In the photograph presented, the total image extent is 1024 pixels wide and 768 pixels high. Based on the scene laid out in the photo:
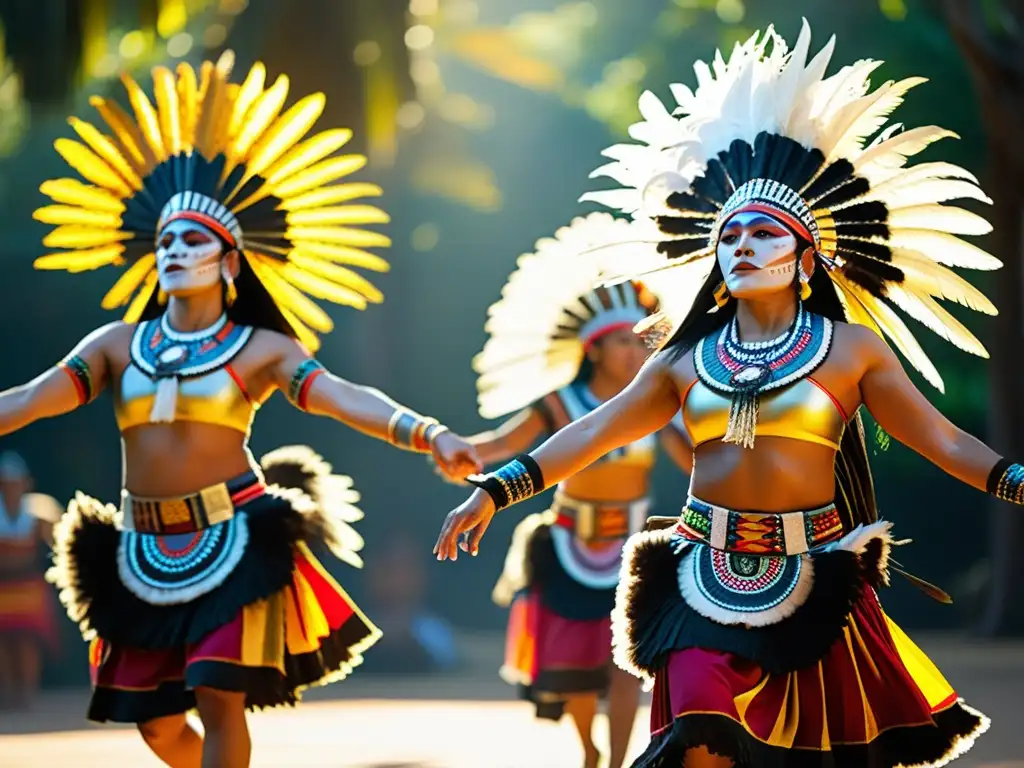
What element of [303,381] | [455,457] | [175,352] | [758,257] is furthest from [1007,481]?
[175,352]

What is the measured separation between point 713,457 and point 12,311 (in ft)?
47.1

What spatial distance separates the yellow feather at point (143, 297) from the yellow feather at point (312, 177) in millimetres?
581

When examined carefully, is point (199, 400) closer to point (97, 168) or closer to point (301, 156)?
point (301, 156)

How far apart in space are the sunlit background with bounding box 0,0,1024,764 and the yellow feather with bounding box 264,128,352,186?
821cm

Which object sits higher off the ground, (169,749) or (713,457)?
(713,457)

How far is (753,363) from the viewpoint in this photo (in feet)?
17.2

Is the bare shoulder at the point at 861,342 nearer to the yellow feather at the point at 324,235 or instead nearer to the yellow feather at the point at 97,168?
the yellow feather at the point at 324,235

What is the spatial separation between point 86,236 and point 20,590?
22.5 feet

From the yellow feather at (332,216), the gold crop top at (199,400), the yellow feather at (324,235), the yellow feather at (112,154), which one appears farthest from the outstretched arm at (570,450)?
the yellow feather at (112,154)

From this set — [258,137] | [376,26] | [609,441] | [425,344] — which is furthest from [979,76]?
[609,441]

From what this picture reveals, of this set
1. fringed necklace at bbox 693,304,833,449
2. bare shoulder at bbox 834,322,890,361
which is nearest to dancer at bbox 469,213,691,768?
fringed necklace at bbox 693,304,833,449

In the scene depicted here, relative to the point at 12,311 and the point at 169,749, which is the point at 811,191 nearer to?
the point at 169,749

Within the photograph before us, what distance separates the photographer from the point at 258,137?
A: 6926 millimetres

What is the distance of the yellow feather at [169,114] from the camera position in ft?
22.8
